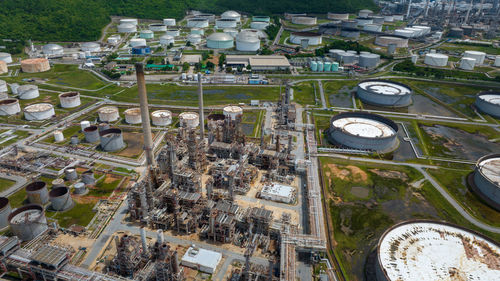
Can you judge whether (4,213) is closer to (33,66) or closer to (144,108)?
(144,108)

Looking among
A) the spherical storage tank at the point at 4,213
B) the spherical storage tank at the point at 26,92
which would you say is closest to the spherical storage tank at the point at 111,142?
the spherical storage tank at the point at 4,213

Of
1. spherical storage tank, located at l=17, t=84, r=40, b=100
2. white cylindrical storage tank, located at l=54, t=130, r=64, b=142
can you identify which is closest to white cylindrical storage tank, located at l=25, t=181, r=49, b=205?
white cylindrical storage tank, located at l=54, t=130, r=64, b=142

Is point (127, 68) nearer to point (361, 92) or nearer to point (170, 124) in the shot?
point (170, 124)

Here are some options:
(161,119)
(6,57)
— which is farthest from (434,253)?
(6,57)

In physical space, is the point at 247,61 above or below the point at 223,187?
above

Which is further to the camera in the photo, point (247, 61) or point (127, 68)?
point (247, 61)

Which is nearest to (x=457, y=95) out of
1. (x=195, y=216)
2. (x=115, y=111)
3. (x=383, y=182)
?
(x=383, y=182)
